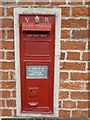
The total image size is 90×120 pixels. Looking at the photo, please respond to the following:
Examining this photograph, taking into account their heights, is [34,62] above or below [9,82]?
above

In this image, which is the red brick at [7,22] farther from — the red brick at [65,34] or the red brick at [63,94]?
the red brick at [63,94]

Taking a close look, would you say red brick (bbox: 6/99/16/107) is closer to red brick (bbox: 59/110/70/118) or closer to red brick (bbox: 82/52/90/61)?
red brick (bbox: 59/110/70/118)

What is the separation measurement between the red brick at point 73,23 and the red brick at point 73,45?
0.14 meters

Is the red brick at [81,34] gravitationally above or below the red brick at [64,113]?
above

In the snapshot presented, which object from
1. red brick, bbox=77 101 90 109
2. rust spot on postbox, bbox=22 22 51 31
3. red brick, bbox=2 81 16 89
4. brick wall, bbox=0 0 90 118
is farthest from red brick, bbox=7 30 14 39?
red brick, bbox=77 101 90 109

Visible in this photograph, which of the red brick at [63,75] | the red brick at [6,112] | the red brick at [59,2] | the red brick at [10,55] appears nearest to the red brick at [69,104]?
the red brick at [63,75]

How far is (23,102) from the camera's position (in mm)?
1701

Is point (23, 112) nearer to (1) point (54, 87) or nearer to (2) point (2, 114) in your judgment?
(2) point (2, 114)

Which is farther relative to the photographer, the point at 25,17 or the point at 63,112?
the point at 63,112

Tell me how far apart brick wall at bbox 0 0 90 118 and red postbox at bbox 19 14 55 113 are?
3.4 inches

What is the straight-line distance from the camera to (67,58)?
1632mm

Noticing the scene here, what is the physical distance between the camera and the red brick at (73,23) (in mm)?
1578

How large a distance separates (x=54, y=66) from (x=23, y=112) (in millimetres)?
520

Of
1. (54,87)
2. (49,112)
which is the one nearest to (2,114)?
(49,112)
